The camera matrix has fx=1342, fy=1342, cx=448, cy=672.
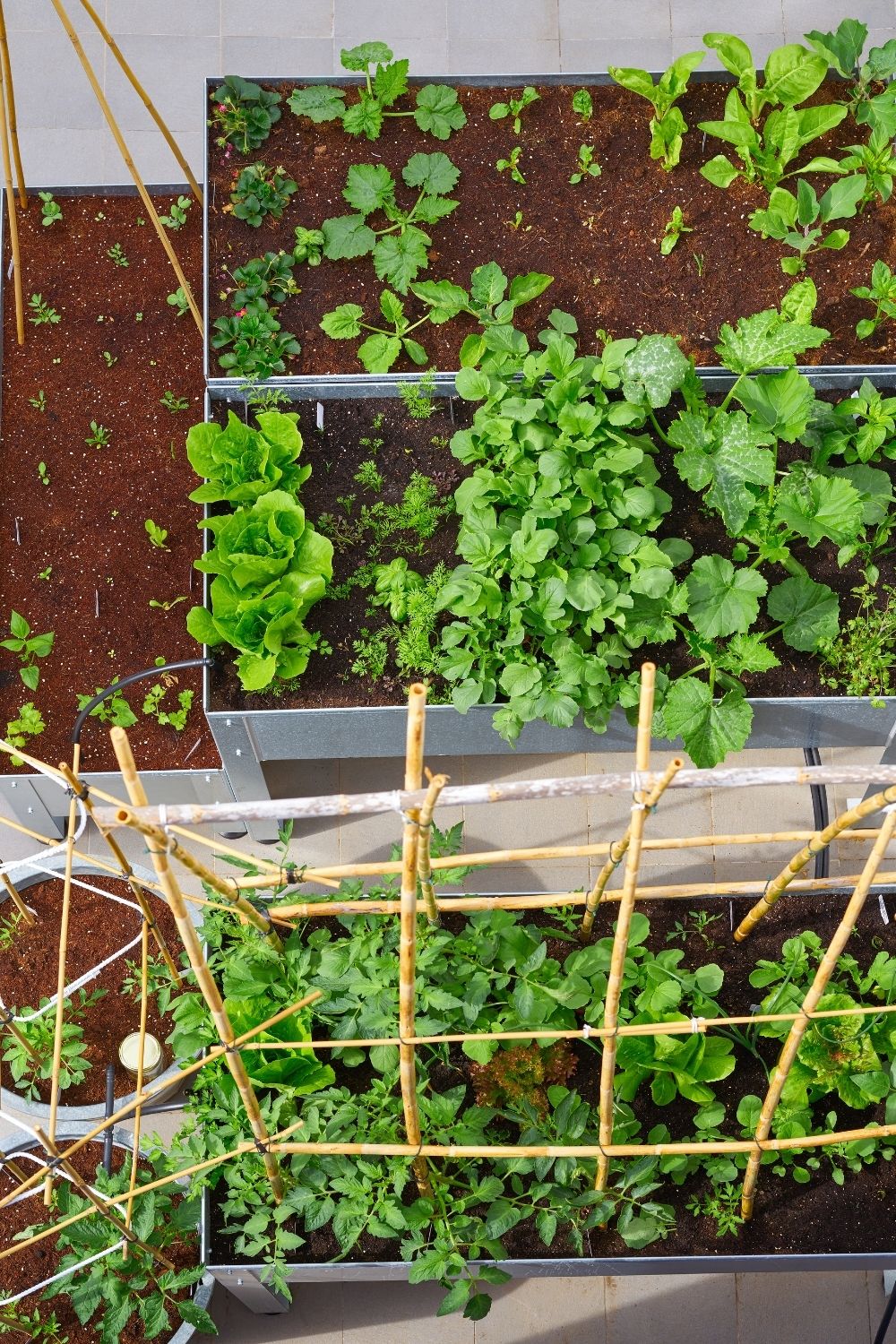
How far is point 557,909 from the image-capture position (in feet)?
8.70

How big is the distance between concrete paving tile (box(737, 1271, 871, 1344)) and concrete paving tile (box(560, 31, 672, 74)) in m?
3.28

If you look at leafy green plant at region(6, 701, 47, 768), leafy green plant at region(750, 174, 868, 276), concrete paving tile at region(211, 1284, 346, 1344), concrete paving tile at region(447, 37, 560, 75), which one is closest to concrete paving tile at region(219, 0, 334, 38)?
concrete paving tile at region(447, 37, 560, 75)

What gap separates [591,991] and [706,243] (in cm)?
182

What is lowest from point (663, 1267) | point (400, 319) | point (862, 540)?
point (663, 1267)

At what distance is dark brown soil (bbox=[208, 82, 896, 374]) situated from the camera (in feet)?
10.3

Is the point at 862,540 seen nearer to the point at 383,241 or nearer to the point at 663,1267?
the point at 383,241

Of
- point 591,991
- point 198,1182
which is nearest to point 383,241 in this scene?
point 591,991

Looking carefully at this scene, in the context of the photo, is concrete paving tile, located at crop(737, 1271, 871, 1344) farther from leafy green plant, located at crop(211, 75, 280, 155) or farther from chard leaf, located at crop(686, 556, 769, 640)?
leafy green plant, located at crop(211, 75, 280, 155)

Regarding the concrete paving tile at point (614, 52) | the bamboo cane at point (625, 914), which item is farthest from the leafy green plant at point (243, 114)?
the bamboo cane at point (625, 914)

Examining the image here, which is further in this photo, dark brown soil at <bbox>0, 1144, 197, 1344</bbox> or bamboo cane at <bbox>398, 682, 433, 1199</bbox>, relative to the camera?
dark brown soil at <bbox>0, 1144, 197, 1344</bbox>

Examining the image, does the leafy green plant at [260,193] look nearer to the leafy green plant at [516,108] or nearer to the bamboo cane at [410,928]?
the leafy green plant at [516,108]

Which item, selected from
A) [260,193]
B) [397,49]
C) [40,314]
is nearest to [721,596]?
[260,193]

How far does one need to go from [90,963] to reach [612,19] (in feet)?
10.2

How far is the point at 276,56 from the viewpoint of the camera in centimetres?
397
